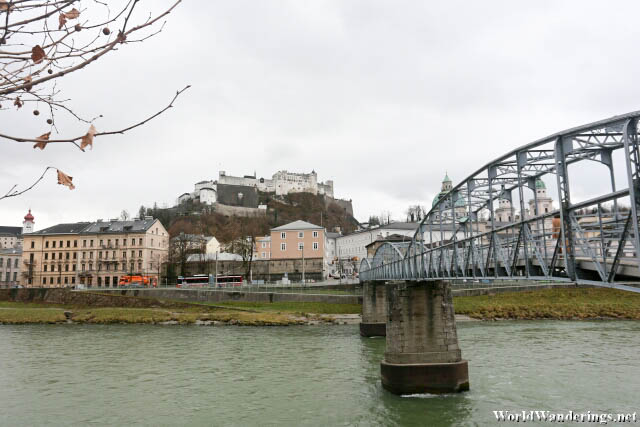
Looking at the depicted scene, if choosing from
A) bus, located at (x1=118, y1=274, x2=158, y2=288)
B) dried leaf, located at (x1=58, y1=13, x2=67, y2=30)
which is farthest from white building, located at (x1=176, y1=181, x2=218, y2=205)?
dried leaf, located at (x1=58, y1=13, x2=67, y2=30)

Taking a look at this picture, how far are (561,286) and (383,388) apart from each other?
44904 millimetres

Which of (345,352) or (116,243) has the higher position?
(116,243)

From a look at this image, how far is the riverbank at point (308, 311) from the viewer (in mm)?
44031

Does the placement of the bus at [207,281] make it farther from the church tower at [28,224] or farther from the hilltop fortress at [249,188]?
the hilltop fortress at [249,188]

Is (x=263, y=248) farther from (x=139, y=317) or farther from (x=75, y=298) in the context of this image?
(x=139, y=317)

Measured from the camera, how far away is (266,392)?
56.7ft

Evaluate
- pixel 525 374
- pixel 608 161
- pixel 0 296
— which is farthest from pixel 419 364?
pixel 0 296

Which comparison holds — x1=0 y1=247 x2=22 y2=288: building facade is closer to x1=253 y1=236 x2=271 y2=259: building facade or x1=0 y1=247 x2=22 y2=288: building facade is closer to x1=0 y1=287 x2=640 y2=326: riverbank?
x1=0 y1=287 x2=640 y2=326: riverbank

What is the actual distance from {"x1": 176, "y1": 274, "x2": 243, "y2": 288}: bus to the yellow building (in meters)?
10.9

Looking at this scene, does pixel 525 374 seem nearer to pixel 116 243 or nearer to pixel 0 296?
pixel 0 296

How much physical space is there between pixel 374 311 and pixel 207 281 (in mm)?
38878

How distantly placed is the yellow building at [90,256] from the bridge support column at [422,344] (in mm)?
64740

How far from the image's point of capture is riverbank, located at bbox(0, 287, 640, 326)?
44.0 meters

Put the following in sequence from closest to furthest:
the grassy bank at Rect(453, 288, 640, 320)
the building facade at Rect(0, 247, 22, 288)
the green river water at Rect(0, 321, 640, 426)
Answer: the green river water at Rect(0, 321, 640, 426), the grassy bank at Rect(453, 288, 640, 320), the building facade at Rect(0, 247, 22, 288)
